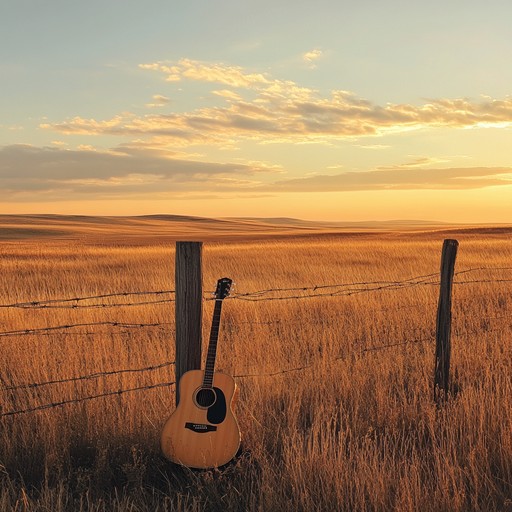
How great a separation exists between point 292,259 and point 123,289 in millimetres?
11242

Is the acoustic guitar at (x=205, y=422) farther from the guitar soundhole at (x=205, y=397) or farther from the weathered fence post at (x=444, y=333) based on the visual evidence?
the weathered fence post at (x=444, y=333)

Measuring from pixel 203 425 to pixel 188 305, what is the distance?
92 centimetres

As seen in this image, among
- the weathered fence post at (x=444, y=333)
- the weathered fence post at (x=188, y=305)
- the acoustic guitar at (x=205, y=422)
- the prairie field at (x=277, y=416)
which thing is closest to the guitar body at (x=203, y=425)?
the acoustic guitar at (x=205, y=422)

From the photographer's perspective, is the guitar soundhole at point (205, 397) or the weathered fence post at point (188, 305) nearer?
the guitar soundhole at point (205, 397)

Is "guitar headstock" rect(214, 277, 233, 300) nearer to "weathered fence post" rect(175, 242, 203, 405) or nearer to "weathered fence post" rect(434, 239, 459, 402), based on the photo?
"weathered fence post" rect(175, 242, 203, 405)

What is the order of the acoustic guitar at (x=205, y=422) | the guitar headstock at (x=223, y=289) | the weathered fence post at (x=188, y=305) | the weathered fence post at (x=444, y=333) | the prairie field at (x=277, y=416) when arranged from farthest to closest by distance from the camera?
1. the weathered fence post at (x=444, y=333)
2. the weathered fence post at (x=188, y=305)
3. the guitar headstock at (x=223, y=289)
4. the acoustic guitar at (x=205, y=422)
5. the prairie field at (x=277, y=416)

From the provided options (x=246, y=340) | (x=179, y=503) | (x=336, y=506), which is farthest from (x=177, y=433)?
(x=246, y=340)

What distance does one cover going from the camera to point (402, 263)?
2542 cm

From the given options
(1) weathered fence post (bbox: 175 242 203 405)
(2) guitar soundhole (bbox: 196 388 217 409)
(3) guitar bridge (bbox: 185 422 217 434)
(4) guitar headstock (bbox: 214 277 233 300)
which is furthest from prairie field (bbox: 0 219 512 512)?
(4) guitar headstock (bbox: 214 277 233 300)

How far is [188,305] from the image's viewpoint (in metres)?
4.74

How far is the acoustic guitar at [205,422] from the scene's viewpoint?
4.32 meters

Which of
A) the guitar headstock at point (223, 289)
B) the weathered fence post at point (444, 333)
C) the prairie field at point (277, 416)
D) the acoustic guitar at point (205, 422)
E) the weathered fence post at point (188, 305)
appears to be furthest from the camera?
the weathered fence post at point (444, 333)

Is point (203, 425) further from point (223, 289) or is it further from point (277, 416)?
point (277, 416)

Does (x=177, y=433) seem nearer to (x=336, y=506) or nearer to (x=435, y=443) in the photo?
(x=336, y=506)
